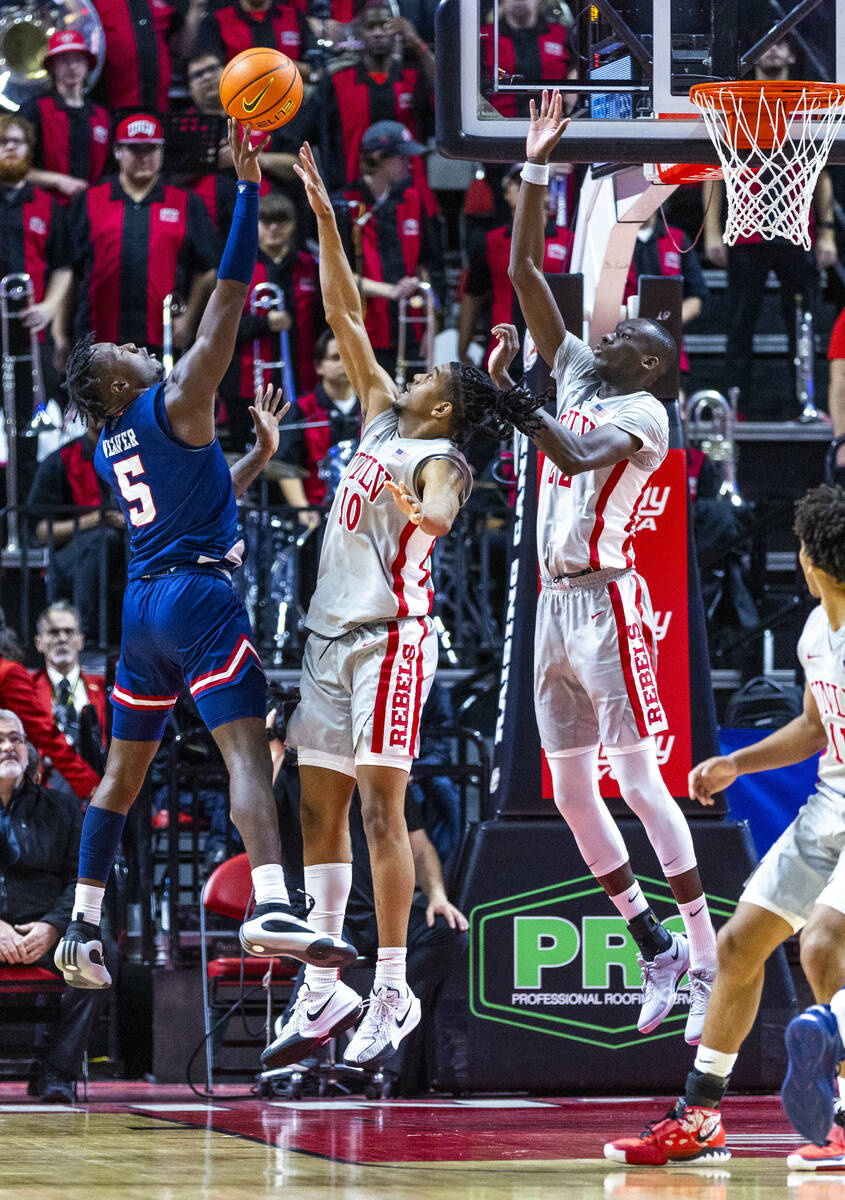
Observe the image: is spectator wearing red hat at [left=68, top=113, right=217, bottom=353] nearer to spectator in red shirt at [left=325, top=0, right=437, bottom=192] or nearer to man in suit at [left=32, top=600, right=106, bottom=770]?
spectator in red shirt at [left=325, top=0, right=437, bottom=192]

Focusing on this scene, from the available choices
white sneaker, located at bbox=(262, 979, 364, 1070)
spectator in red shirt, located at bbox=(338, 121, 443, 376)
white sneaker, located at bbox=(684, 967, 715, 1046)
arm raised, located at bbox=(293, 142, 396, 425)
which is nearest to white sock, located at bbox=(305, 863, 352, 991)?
white sneaker, located at bbox=(262, 979, 364, 1070)

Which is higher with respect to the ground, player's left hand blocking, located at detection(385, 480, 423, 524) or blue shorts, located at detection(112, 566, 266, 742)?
player's left hand blocking, located at detection(385, 480, 423, 524)

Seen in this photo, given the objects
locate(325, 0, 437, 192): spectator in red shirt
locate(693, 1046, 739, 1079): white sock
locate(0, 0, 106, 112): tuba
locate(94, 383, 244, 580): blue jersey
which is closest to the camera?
locate(693, 1046, 739, 1079): white sock

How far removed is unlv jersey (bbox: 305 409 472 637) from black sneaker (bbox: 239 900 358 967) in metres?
1.14

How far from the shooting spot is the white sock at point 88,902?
21.8 ft

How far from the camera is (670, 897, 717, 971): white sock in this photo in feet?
24.0

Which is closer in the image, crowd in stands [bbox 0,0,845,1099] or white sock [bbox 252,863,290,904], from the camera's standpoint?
white sock [bbox 252,863,290,904]

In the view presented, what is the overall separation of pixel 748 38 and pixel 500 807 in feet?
12.1

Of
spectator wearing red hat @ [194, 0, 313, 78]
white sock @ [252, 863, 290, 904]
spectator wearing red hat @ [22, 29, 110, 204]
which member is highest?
spectator wearing red hat @ [194, 0, 313, 78]

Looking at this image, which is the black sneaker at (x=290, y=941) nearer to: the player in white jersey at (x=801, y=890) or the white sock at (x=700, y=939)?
the player in white jersey at (x=801, y=890)

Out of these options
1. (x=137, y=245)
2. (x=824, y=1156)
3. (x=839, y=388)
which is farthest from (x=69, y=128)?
(x=824, y=1156)

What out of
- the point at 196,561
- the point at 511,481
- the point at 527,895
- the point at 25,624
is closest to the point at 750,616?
the point at 511,481

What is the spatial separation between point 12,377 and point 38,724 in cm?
404

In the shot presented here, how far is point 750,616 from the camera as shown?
457 inches
